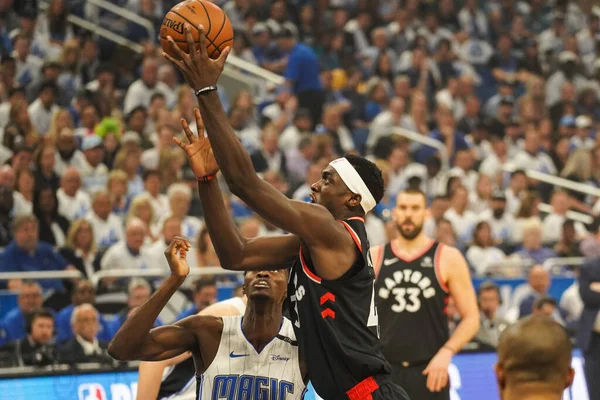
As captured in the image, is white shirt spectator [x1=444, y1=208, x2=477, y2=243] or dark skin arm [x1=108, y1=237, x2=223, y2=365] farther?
white shirt spectator [x1=444, y1=208, x2=477, y2=243]

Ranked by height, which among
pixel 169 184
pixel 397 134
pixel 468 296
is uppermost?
pixel 397 134

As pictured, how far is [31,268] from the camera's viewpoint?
1068 centimetres

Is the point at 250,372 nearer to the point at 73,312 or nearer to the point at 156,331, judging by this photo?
the point at 156,331

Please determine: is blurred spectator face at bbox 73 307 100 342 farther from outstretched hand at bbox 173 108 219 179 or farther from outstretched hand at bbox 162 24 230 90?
outstretched hand at bbox 162 24 230 90

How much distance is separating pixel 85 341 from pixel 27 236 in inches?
72.1

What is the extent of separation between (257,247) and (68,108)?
9.56 m

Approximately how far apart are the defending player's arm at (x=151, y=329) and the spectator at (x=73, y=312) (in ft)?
15.0

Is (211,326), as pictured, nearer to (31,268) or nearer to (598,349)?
(598,349)

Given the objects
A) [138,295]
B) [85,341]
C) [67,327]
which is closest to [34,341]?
[85,341]

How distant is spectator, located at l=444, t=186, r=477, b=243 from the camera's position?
13.5 meters

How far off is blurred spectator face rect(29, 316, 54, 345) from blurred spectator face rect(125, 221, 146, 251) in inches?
74.9

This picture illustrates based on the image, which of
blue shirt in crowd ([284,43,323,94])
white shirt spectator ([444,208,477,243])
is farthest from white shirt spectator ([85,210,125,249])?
blue shirt in crowd ([284,43,323,94])

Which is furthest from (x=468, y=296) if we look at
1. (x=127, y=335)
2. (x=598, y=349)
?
(x=127, y=335)

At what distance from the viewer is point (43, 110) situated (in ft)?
43.9
